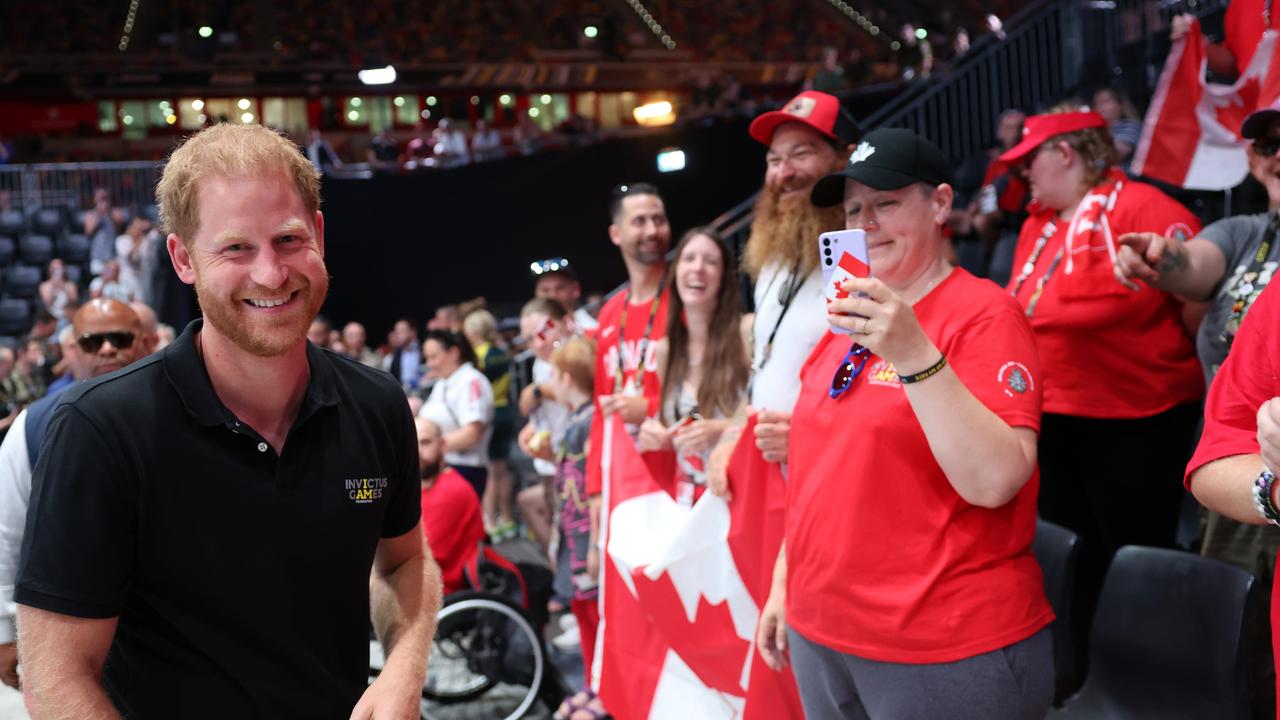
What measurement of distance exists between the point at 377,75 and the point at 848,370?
21.7 meters

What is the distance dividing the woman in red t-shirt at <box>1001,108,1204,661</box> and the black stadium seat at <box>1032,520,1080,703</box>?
455 millimetres

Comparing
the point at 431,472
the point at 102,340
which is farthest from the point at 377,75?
the point at 102,340

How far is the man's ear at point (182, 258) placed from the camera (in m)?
1.54

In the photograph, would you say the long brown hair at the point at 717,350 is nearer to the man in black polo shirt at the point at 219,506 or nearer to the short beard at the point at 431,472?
the short beard at the point at 431,472

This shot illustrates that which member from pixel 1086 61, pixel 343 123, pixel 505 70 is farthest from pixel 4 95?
pixel 1086 61

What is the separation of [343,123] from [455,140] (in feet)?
21.9

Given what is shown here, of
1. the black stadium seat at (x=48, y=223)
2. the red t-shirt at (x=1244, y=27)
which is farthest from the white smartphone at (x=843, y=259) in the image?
the black stadium seat at (x=48, y=223)

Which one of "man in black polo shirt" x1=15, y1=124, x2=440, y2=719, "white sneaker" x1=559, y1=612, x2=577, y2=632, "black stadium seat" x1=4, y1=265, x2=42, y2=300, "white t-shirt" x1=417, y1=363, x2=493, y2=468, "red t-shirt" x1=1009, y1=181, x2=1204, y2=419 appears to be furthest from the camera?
"black stadium seat" x1=4, y1=265, x2=42, y2=300

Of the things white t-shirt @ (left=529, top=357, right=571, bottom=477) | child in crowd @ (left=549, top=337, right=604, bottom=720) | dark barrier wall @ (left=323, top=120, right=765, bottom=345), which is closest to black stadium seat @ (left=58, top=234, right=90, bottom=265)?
dark barrier wall @ (left=323, top=120, right=765, bottom=345)

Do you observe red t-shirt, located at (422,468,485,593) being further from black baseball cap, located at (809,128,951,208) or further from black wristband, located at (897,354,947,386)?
black wristband, located at (897,354,947,386)

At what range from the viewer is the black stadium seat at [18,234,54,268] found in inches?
551

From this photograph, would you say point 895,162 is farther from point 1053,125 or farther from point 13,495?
point 13,495

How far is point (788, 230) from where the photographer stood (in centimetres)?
274

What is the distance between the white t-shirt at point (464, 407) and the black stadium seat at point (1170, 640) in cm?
405
